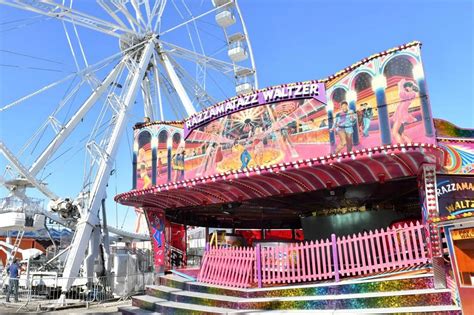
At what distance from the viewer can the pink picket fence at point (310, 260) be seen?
27.9 feet

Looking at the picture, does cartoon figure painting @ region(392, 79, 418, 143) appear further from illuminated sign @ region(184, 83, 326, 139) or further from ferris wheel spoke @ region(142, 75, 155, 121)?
ferris wheel spoke @ region(142, 75, 155, 121)

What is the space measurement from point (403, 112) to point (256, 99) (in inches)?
164

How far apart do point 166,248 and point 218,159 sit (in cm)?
436

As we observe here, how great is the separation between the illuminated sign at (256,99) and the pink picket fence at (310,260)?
3.83 metres

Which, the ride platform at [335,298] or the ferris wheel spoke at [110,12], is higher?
the ferris wheel spoke at [110,12]

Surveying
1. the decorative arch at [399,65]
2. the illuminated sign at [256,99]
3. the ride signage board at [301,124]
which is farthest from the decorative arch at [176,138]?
the decorative arch at [399,65]

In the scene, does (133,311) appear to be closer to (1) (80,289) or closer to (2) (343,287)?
(1) (80,289)

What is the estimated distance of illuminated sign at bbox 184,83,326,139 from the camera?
1071cm

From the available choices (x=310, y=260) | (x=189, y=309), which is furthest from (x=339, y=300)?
(x=189, y=309)

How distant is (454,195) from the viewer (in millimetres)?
9539

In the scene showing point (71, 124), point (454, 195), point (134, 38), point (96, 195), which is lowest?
point (454, 195)

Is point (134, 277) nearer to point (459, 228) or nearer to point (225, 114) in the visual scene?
point (225, 114)

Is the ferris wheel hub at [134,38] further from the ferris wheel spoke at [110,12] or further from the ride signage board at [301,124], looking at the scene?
the ride signage board at [301,124]

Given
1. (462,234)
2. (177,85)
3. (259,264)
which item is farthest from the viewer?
(177,85)
